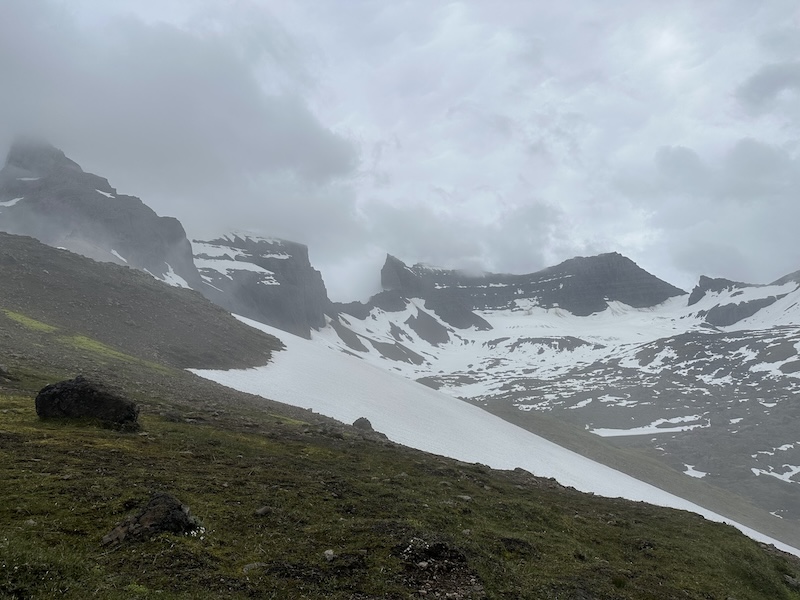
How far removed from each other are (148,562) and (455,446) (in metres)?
52.6

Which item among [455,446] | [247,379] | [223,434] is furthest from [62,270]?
[223,434]

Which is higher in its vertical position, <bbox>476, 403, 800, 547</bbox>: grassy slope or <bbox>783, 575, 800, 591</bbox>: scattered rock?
<bbox>476, 403, 800, 547</bbox>: grassy slope

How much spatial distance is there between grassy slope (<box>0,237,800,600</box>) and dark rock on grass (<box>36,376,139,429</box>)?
578 mm

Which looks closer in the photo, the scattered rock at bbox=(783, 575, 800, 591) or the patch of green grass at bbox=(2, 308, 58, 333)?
the scattered rock at bbox=(783, 575, 800, 591)

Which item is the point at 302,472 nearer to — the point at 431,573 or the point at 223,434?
the point at 223,434

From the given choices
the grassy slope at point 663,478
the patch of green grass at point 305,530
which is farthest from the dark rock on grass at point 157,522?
the grassy slope at point 663,478

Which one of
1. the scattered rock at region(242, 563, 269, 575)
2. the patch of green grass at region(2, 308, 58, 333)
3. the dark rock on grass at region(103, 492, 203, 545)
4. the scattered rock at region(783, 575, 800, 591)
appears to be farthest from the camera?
the patch of green grass at region(2, 308, 58, 333)

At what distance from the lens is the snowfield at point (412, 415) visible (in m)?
58.7

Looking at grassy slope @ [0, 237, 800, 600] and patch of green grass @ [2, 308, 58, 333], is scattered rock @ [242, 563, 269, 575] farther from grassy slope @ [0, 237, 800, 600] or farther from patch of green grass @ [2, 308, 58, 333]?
patch of green grass @ [2, 308, 58, 333]

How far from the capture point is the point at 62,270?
75.9 meters

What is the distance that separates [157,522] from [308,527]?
4140mm

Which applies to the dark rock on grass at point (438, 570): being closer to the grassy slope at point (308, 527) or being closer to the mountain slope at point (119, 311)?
the grassy slope at point (308, 527)

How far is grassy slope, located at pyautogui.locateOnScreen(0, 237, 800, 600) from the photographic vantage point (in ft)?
36.7

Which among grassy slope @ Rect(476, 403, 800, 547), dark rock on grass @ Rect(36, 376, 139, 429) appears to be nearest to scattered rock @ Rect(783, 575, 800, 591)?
dark rock on grass @ Rect(36, 376, 139, 429)
